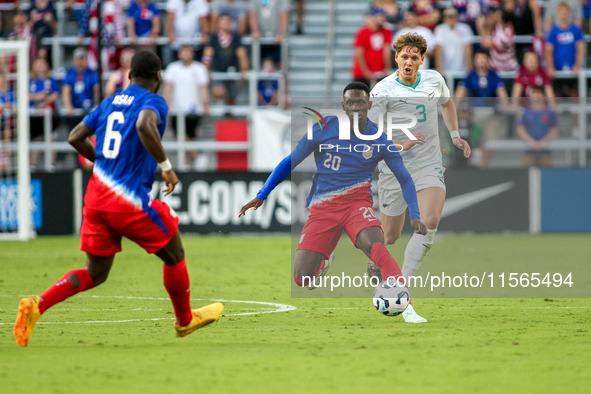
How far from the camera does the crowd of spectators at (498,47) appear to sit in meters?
15.4

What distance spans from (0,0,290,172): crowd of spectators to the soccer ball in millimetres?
10566

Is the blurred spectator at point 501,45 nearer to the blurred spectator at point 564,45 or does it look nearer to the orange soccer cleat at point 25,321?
the blurred spectator at point 564,45

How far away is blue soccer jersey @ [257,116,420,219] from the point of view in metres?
6.98

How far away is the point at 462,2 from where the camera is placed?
18281 mm

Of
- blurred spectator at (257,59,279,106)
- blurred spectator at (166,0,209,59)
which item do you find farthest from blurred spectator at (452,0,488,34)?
blurred spectator at (166,0,209,59)

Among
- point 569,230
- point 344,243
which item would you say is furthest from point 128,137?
point 569,230

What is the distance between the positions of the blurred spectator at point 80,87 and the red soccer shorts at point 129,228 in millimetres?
11842

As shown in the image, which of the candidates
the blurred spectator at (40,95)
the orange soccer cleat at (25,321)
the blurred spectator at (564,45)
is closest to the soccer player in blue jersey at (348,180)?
the orange soccer cleat at (25,321)

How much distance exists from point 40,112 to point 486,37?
30.3ft

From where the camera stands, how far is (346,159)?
7023 millimetres

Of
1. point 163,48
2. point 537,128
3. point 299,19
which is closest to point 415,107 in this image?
point 537,128

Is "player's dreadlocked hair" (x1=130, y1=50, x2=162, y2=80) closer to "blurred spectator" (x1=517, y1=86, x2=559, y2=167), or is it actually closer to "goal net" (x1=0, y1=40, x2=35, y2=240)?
"goal net" (x1=0, y1=40, x2=35, y2=240)

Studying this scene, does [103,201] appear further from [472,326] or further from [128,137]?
[472,326]

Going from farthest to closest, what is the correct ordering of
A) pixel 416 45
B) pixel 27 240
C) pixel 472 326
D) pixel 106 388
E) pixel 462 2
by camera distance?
pixel 462 2 < pixel 27 240 < pixel 416 45 < pixel 472 326 < pixel 106 388
